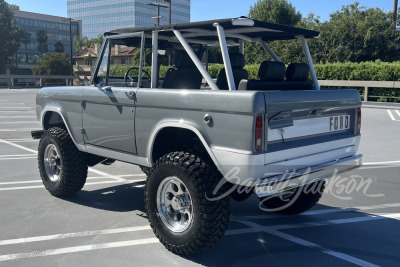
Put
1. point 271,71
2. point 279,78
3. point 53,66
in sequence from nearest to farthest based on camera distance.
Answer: point 271,71, point 279,78, point 53,66

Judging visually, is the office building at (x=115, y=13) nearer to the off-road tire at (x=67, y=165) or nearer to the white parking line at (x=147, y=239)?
the off-road tire at (x=67, y=165)

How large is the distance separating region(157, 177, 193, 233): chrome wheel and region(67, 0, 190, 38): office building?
127078mm

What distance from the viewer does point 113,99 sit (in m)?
4.61

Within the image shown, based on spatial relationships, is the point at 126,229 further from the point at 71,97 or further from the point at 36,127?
the point at 36,127

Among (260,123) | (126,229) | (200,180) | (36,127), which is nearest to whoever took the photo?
(260,123)

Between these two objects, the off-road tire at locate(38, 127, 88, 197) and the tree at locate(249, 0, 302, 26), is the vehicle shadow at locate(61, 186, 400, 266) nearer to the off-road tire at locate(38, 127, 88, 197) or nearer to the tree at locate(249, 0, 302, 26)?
the off-road tire at locate(38, 127, 88, 197)

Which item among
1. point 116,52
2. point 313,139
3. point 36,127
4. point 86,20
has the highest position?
point 86,20

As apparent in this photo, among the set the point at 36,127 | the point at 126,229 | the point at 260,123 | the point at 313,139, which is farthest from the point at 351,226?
the point at 36,127

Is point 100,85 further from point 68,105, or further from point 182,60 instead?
point 182,60

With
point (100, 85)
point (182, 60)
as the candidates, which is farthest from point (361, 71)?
point (100, 85)

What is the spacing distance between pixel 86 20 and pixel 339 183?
148 m

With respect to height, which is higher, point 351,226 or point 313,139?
point 313,139

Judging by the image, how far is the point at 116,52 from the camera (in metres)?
5.18

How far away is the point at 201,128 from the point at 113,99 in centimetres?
138
